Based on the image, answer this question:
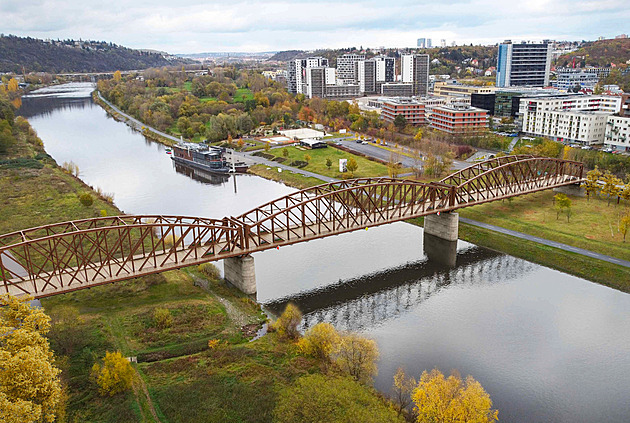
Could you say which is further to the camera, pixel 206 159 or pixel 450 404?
pixel 206 159

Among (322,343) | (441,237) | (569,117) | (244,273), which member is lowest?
(441,237)

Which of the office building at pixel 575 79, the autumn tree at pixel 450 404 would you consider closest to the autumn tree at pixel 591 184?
the autumn tree at pixel 450 404

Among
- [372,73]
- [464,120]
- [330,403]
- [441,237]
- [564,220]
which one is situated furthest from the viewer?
[372,73]

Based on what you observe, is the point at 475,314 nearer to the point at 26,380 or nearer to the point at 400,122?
the point at 26,380

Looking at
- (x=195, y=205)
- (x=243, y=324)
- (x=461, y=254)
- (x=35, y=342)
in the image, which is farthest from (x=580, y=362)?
(x=195, y=205)

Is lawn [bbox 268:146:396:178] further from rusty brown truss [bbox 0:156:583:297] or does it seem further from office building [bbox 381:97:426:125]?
rusty brown truss [bbox 0:156:583:297]

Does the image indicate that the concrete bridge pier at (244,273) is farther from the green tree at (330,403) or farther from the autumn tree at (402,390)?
the autumn tree at (402,390)

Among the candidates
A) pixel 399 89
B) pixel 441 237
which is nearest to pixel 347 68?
pixel 399 89
